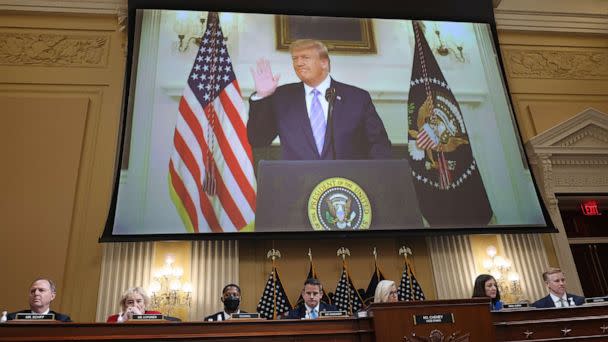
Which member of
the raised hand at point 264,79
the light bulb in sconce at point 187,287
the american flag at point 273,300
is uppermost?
the raised hand at point 264,79

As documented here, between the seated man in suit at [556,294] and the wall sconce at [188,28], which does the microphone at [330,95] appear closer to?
the wall sconce at [188,28]

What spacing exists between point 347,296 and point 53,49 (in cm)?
526

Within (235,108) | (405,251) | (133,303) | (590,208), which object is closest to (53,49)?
(235,108)

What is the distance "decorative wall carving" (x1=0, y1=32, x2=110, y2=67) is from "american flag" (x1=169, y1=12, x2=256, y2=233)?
4.98 feet

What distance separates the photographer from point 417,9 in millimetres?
7934

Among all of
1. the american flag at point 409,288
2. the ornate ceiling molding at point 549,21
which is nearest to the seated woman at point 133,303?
the american flag at point 409,288

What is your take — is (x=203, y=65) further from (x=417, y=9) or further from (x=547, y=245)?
(x=547, y=245)

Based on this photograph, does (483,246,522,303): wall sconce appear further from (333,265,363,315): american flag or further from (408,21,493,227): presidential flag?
(333,265,363,315): american flag

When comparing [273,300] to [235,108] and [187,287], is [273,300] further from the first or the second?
[235,108]

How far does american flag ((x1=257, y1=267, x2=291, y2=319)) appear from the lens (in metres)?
5.84

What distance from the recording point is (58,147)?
21.5ft

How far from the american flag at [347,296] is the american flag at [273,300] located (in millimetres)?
589

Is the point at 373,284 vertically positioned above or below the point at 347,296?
above

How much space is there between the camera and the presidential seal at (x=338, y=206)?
20.4 feet
